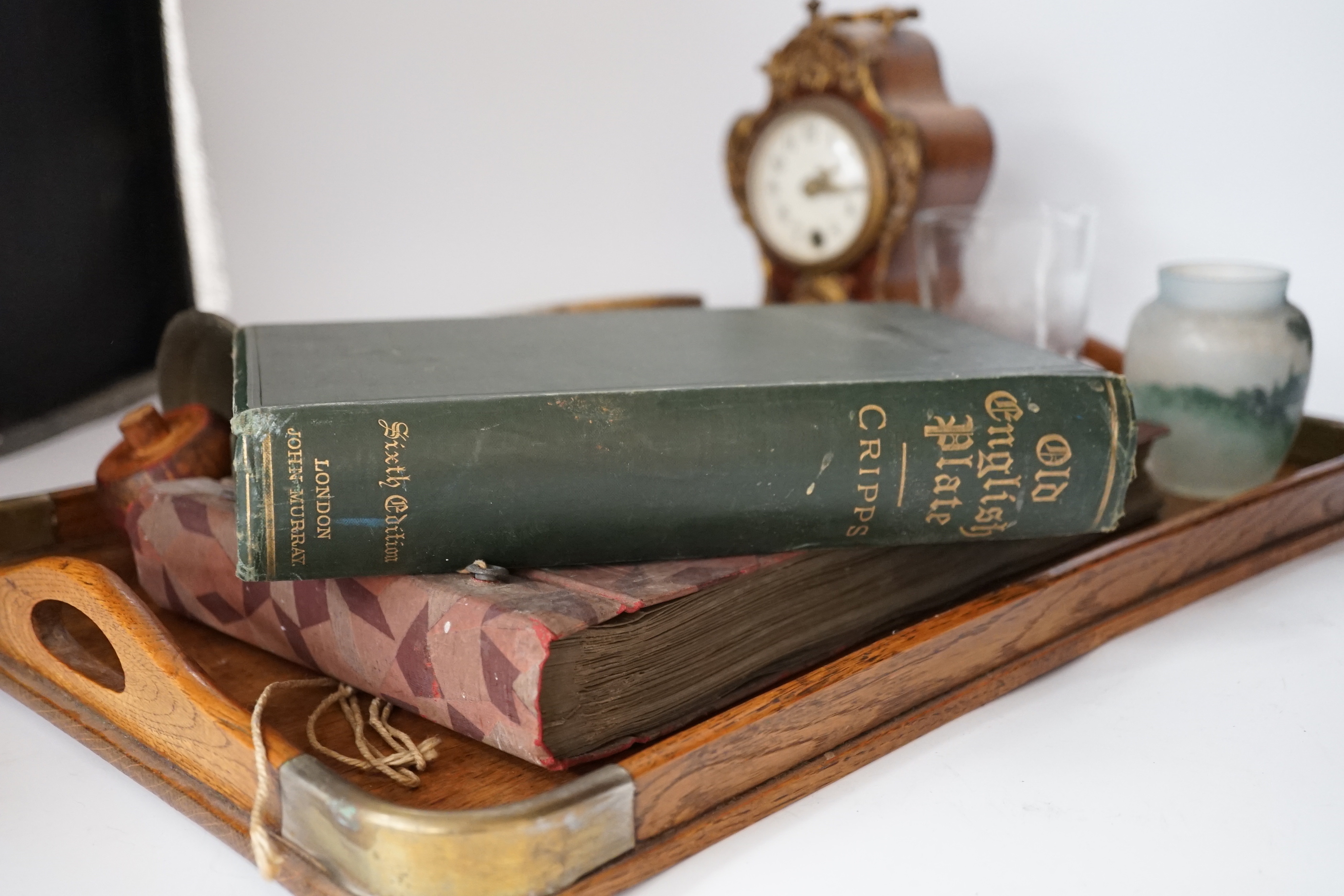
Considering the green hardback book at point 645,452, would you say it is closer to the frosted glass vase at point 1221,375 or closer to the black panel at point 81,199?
the frosted glass vase at point 1221,375

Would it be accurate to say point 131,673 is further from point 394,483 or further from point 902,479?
point 902,479

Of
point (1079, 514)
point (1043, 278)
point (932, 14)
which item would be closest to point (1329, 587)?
point (1079, 514)

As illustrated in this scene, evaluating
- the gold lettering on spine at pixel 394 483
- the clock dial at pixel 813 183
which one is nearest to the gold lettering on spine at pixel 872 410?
the gold lettering on spine at pixel 394 483

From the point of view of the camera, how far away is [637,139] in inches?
74.4

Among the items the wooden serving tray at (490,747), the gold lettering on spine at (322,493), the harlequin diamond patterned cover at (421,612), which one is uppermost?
the gold lettering on spine at (322,493)

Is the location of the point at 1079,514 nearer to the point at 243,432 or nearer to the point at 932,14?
the point at 243,432

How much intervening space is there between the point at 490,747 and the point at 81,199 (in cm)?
87

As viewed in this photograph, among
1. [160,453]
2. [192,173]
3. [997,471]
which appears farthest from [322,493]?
[192,173]

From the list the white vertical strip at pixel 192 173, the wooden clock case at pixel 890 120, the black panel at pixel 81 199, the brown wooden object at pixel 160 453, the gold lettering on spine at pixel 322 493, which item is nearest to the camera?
the gold lettering on spine at pixel 322 493

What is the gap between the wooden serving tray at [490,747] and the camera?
52cm

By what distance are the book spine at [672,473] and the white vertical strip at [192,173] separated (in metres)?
0.87

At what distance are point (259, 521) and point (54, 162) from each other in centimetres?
75

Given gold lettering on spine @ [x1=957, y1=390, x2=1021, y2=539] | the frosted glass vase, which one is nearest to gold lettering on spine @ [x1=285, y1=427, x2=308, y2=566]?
gold lettering on spine @ [x1=957, y1=390, x2=1021, y2=539]

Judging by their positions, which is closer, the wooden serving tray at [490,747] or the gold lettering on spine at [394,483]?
the wooden serving tray at [490,747]
